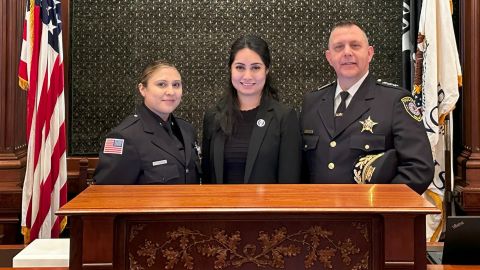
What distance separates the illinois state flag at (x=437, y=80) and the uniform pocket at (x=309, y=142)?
5.50 ft

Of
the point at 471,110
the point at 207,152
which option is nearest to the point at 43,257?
the point at 207,152

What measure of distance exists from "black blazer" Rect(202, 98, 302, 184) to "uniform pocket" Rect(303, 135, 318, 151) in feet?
0.12

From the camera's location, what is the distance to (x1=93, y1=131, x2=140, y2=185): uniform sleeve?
244 centimetres

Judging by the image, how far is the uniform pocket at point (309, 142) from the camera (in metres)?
2.62

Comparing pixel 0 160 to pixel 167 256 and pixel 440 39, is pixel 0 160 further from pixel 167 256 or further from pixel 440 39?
pixel 440 39

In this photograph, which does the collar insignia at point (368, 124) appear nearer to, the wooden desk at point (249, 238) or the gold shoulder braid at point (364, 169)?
the gold shoulder braid at point (364, 169)

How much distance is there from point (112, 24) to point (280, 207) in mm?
3407

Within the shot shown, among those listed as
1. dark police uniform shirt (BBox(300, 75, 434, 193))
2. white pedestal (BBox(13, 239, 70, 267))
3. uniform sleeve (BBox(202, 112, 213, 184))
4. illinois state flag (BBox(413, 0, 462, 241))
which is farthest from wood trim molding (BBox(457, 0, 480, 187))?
white pedestal (BBox(13, 239, 70, 267))

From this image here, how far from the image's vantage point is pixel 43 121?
3.88 meters

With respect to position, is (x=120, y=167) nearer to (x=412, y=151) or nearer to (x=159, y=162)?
(x=159, y=162)

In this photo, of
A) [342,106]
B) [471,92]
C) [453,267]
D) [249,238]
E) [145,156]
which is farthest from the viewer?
[471,92]

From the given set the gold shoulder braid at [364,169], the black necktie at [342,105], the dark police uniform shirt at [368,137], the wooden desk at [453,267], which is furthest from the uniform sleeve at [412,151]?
the wooden desk at [453,267]

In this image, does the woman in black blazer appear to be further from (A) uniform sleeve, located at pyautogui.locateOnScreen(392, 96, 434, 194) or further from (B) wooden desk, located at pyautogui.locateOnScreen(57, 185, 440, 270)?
(B) wooden desk, located at pyautogui.locateOnScreen(57, 185, 440, 270)

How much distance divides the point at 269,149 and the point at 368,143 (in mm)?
443
